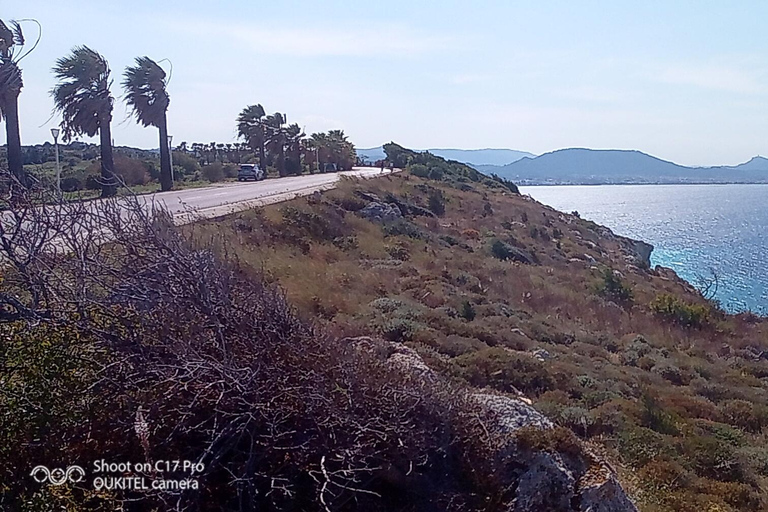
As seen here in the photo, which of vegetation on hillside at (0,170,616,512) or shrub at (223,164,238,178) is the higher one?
shrub at (223,164,238,178)

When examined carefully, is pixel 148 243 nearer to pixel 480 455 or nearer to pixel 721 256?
pixel 480 455

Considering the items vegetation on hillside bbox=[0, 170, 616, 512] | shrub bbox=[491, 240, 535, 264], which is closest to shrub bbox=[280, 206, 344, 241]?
shrub bbox=[491, 240, 535, 264]

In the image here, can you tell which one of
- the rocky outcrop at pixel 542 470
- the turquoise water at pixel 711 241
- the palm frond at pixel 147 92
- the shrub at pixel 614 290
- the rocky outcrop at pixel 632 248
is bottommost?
the turquoise water at pixel 711 241

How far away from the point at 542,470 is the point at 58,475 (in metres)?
3.48

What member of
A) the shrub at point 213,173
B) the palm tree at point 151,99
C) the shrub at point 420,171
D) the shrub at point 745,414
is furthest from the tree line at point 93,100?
the shrub at point 420,171

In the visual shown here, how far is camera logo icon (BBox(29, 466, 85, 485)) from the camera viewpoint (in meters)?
4.50

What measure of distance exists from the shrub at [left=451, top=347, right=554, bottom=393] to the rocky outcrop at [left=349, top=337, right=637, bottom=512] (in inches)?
122

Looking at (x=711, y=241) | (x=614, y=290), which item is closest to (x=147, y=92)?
(x=614, y=290)

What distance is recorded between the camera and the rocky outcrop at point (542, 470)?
5.00 m

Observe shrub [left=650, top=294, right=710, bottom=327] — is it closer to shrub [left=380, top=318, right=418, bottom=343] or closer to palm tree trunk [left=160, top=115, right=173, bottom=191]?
shrub [left=380, top=318, right=418, bottom=343]

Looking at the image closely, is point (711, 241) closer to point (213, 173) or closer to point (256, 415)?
point (213, 173)

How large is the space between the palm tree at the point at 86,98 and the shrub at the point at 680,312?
842 inches

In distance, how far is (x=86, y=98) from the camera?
27.6 metres

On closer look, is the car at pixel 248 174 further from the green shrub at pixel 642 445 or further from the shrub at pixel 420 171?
the green shrub at pixel 642 445
